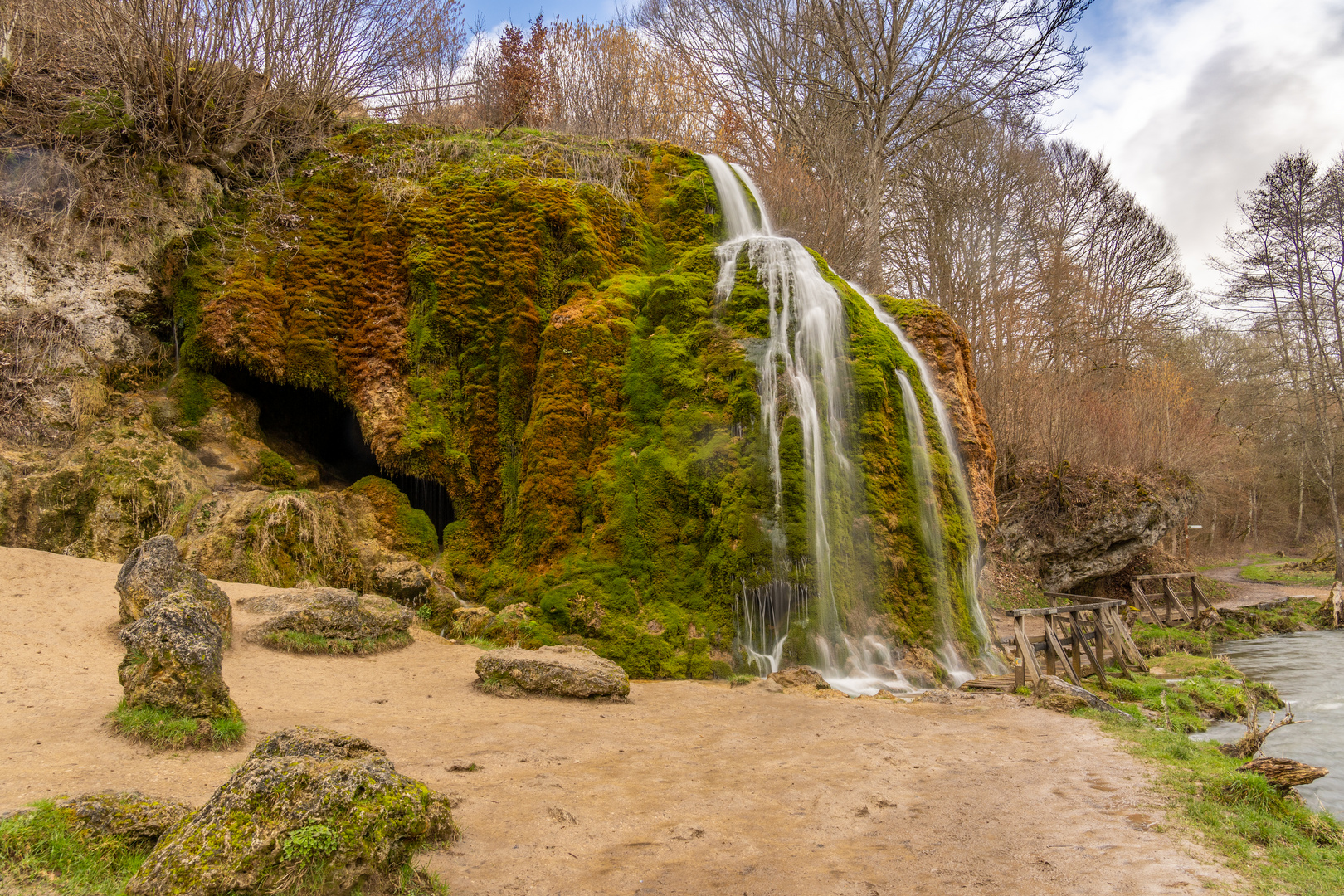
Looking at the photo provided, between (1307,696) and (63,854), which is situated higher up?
(63,854)

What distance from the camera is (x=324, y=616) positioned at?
736 centimetres

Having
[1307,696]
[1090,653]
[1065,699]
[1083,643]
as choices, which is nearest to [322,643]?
[1065,699]

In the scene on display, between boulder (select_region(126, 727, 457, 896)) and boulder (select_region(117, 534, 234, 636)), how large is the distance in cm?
380

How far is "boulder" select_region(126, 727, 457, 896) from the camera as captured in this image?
2516 mm

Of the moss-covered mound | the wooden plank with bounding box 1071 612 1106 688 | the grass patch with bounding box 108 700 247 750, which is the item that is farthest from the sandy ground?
the wooden plank with bounding box 1071 612 1106 688

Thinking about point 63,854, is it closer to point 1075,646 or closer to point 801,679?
point 801,679

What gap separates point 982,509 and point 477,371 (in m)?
7.88

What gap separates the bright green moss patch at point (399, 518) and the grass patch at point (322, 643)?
8.54ft

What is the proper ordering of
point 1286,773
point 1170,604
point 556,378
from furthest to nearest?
1. point 1170,604
2. point 556,378
3. point 1286,773

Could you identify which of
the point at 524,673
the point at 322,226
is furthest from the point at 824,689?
the point at 322,226

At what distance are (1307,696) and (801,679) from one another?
9617 mm

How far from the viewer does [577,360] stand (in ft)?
33.9

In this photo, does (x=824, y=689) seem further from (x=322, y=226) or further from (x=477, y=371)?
(x=322, y=226)

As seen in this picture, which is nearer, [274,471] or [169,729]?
[169,729]
